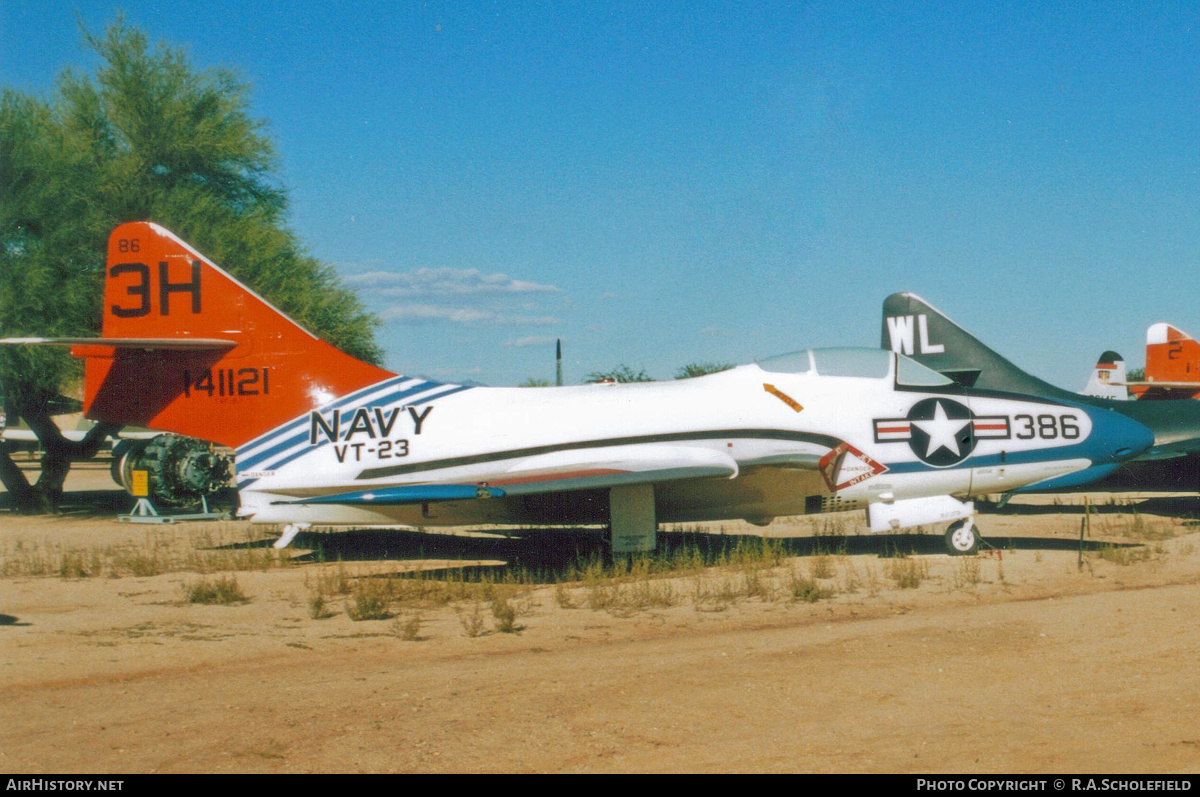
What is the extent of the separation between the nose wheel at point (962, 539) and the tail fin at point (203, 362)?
770 centimetres

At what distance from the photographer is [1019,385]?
14.0 metres

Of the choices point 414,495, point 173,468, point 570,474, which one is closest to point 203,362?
point 414,495

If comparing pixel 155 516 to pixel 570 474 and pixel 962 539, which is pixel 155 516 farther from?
pixel 962 539

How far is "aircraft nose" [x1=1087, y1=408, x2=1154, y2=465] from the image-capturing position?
1153 centimetres

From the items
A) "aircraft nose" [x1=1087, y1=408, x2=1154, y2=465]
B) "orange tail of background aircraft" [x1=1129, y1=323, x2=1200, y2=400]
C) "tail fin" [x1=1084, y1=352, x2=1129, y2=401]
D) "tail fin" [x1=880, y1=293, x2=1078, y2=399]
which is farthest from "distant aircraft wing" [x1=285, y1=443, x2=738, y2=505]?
"tail fin" [x1=1084, y1=352, x2=1129, y2=401]

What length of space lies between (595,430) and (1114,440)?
21.9 feet

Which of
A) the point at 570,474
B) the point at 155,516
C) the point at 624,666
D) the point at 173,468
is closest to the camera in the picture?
the point at 624,666

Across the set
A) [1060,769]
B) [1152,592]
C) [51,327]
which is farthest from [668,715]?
[51,327]

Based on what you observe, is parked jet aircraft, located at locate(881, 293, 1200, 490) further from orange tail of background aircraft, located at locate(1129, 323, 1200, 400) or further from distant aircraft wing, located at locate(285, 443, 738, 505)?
orange tail of background aircraft, located at locate(1129, 323, 1200, 400)

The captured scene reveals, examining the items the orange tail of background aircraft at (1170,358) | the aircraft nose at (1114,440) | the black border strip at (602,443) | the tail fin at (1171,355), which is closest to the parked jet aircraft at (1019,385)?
the aircraft nose at (1114,440)

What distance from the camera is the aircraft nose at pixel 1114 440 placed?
11.5m

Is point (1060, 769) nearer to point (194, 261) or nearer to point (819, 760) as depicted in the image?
point (819, 760)

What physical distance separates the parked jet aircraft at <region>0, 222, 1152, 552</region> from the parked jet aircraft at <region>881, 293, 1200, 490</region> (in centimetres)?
185

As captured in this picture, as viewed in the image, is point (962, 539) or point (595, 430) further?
point (962, 539)
